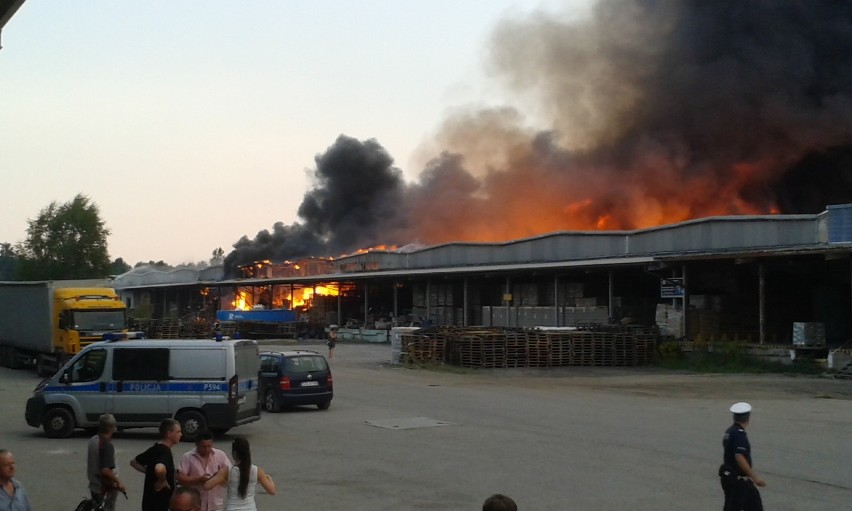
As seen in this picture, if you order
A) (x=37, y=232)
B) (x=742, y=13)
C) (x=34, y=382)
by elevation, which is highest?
(x=742, y=13)

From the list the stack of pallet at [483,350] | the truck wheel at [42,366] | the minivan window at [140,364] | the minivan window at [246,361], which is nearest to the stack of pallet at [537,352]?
the stack of pallet at [483,350]

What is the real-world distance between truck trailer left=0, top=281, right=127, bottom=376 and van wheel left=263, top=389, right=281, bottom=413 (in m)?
10.1

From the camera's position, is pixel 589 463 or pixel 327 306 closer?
pixel 589 463

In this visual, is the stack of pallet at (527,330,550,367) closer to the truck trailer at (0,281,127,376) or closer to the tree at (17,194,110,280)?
the truck trailer at (0,281,127,376)

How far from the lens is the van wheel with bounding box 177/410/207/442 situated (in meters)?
15.8

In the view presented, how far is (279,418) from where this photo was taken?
20031 millimetres

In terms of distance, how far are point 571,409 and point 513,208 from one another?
1957 inches

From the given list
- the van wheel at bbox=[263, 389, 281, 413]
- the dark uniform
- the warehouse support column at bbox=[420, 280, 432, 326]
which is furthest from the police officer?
the warehouse support column at bbox=[420, 280, 432, 326]

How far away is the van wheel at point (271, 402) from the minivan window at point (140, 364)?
17.1ft

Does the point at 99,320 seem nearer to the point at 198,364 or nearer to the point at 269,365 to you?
the point at 269,365

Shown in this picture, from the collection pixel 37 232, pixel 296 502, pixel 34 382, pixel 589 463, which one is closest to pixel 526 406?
pixel 589 463

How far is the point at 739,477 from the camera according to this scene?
8.02 metres

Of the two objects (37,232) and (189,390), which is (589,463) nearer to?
(189,390)

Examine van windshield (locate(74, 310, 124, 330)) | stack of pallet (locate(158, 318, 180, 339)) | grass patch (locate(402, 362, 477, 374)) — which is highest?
van windshield (locate(74, 310, 124, 330))
